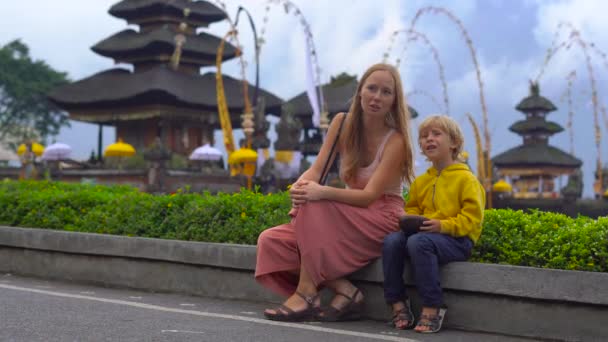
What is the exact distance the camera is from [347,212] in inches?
221

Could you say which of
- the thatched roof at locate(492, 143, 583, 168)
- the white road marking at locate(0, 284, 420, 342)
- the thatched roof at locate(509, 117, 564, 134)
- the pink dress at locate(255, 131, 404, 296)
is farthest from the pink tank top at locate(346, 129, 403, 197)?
the thatched roof at locate(509, 117, 564, 134)

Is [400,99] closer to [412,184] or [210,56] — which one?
[412,184]

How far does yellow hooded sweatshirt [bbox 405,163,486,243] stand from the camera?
5426 millimetres

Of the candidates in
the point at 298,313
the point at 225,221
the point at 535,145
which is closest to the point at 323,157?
the point at 298,313

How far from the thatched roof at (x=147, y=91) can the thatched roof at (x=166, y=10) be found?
3.14 m

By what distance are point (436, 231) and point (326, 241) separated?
2.29 feet

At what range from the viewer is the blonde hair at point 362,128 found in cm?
589

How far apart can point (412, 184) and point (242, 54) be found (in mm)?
37931

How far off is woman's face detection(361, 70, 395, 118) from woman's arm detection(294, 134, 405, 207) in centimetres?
21

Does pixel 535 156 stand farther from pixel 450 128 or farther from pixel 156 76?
pixel 450 128

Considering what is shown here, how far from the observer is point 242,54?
4312cm

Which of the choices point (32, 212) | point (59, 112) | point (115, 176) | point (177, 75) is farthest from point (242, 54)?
point (32, 212)

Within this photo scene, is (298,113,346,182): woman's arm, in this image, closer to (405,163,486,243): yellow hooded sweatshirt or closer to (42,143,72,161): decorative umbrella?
(405,163,486,243): yellow hooded sweatshirt

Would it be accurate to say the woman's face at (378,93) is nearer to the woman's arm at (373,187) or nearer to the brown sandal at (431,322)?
the woman's arm at (373,187)
